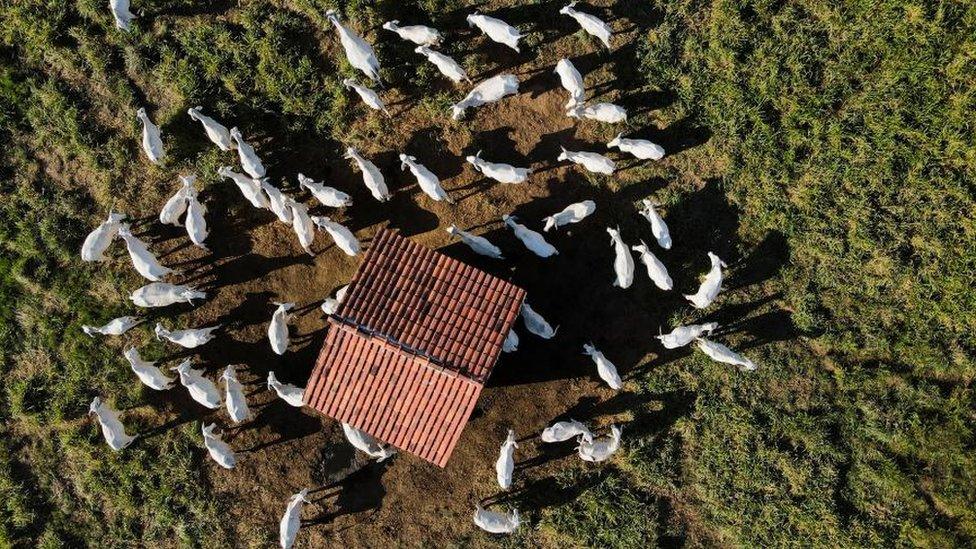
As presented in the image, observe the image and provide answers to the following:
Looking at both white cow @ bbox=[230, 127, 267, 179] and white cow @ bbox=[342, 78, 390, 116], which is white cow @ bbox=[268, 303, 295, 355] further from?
white cow @ bbox=[342, 78, 390, 116]

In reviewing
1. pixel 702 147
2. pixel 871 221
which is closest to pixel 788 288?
pixel 871 221

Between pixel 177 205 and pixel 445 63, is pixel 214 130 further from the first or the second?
pixel 445 63

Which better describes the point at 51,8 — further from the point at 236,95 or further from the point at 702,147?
the point at 702,147

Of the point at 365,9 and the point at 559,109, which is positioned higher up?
the point at 365,9

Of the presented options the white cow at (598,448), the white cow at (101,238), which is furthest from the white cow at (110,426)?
the white cow at (598,448)

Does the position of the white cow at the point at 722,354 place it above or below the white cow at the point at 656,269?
below

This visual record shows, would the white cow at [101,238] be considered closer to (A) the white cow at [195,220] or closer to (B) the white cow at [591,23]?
(A) the white cow at [195,220]

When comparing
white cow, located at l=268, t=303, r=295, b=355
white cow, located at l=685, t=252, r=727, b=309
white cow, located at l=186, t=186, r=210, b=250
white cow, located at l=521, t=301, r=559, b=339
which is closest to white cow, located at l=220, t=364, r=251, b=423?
white cow, located at l=268, t=303, r=295, b=355
